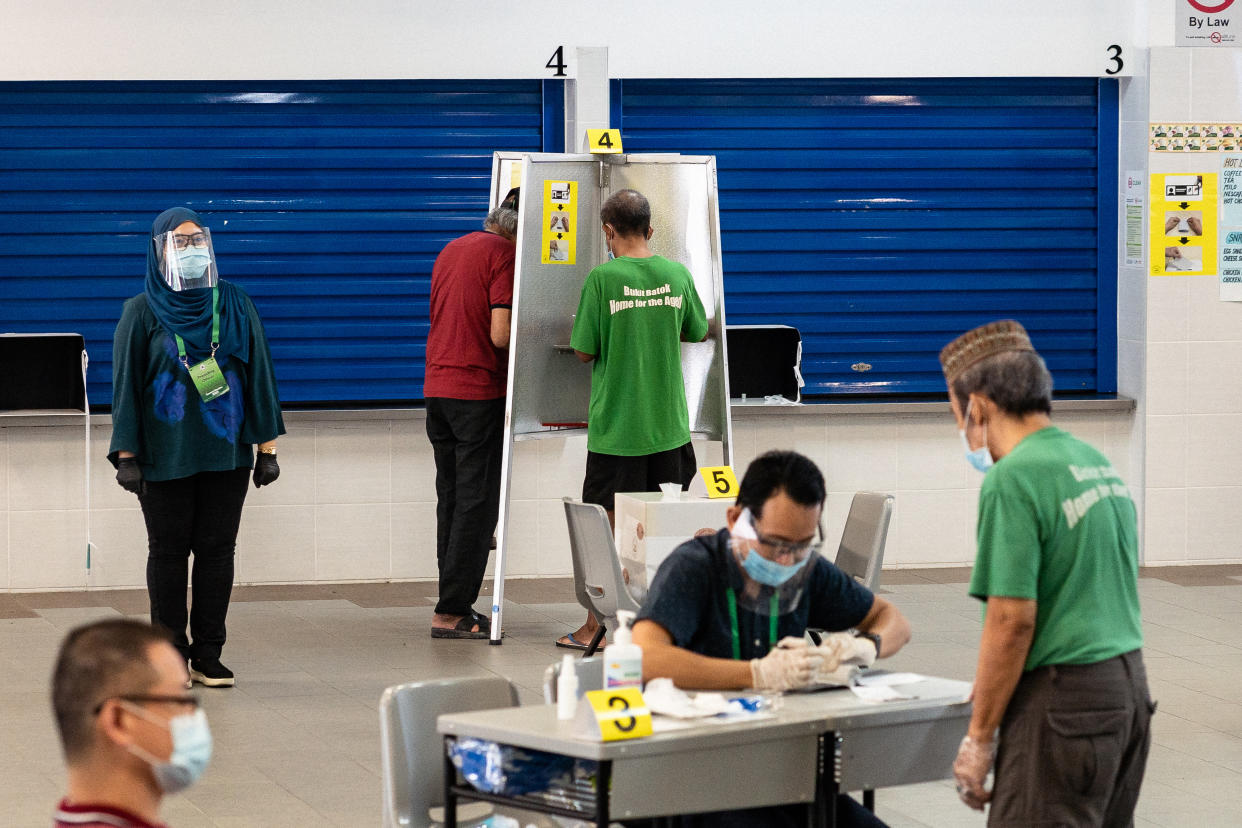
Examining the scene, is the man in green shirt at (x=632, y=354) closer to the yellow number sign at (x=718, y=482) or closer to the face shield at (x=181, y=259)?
the yellow number sign at (x=718, y=482)

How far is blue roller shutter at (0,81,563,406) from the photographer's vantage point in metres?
7.93

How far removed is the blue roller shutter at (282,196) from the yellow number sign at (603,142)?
4.90 feet

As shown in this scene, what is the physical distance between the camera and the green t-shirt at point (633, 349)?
6.34 meters

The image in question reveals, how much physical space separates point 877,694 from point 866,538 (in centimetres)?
234

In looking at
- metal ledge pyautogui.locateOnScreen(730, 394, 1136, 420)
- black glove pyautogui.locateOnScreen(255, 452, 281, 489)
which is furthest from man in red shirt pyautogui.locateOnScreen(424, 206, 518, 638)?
metal ledge pyautogui.locateOnScreen(730, 394, 1136, 420)

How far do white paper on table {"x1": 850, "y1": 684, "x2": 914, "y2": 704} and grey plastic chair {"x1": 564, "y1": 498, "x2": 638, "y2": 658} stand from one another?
2.13 m

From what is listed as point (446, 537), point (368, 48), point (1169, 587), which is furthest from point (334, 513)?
point (1169, 587)

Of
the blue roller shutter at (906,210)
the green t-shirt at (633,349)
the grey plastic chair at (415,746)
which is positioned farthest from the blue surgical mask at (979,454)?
the blue roller shutter at (906,210)

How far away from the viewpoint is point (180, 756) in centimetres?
213

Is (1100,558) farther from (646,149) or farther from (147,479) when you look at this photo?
(646,149)

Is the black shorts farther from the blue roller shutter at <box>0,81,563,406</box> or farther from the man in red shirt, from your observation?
the blue roller shutter at <box>0,81,563,406</box>

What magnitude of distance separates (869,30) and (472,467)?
3332mm

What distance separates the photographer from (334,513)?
26.7ft

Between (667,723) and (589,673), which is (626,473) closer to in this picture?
(589,673)
